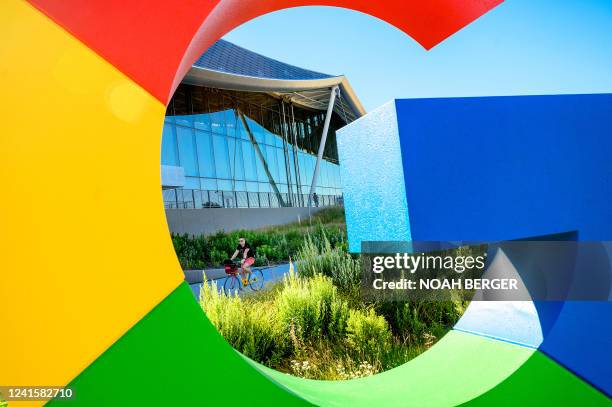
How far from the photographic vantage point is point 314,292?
6.06m

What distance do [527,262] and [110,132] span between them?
296 centimetres

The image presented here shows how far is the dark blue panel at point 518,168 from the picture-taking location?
255 cm

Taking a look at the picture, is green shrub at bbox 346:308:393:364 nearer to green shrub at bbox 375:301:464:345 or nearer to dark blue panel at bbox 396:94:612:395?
green shrub at bbox 375:301:464:345

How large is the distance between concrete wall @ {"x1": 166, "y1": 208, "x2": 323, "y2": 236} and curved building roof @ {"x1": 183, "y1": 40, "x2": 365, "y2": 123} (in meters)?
6.63

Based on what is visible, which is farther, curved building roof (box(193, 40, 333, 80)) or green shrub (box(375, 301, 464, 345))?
curved building roof (box(193, 40, 333, 80))

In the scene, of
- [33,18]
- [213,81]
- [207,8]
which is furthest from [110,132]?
[213,81]

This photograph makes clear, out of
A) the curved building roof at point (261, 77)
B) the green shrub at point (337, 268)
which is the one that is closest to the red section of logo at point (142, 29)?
the green shrub at point (337, 268)

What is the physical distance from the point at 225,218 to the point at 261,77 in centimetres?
941

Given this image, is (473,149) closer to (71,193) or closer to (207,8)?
(207,8)

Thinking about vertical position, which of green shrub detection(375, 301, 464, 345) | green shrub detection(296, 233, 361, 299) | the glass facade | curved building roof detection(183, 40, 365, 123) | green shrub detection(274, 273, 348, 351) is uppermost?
curved building roof detection(183, 40, 365, 123)

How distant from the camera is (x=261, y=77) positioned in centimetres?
2473

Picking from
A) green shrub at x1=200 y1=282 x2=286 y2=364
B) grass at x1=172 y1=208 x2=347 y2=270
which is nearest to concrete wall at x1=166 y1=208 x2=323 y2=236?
grass at x1=172 y1=208 x2=347 y2=270

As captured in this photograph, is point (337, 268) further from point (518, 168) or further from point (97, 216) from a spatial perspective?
point (97, 216)

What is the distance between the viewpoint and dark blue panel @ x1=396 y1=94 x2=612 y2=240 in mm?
2553
